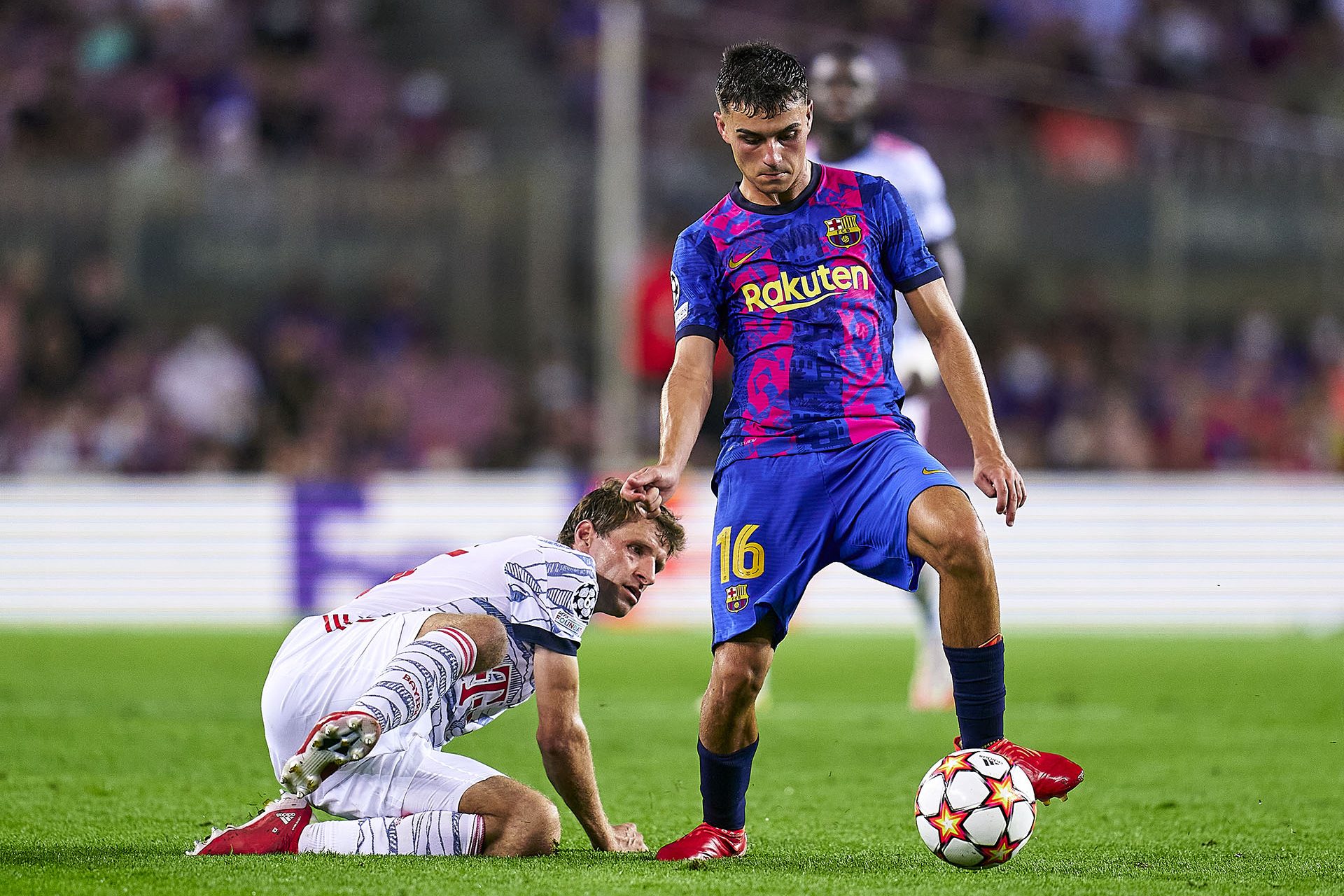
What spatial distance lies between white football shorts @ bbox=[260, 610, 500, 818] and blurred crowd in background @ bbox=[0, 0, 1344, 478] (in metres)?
9.36

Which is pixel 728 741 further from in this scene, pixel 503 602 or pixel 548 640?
pixel 503 602

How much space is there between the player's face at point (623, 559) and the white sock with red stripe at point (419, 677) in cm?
42

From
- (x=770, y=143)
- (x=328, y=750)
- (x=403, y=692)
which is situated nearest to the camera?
(x=328, y=750)

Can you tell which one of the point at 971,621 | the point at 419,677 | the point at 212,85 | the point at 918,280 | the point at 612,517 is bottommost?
the point at 419,677

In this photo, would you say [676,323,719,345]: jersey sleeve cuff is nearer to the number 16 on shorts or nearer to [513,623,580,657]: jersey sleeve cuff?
the number 16 on shorts

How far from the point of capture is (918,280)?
454cm

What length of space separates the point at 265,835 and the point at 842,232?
2117 mm

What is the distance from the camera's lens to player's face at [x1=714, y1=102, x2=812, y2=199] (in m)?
4.41

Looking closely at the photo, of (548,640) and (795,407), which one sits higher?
(795,407)

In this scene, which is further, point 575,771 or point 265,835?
point 265,835

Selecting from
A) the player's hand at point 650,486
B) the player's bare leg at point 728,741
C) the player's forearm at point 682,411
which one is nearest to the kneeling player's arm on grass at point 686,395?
the player's forearm at point 682,411

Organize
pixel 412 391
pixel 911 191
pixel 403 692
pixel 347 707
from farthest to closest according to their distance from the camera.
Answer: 1. pixel 412 391
2. pixel 911 191
3. pixel 347 707
4. pixel 403 692

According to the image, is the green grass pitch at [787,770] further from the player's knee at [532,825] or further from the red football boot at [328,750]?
the red football boot at [328,750]

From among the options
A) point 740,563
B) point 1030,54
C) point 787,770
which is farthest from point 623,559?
point 1030,54
